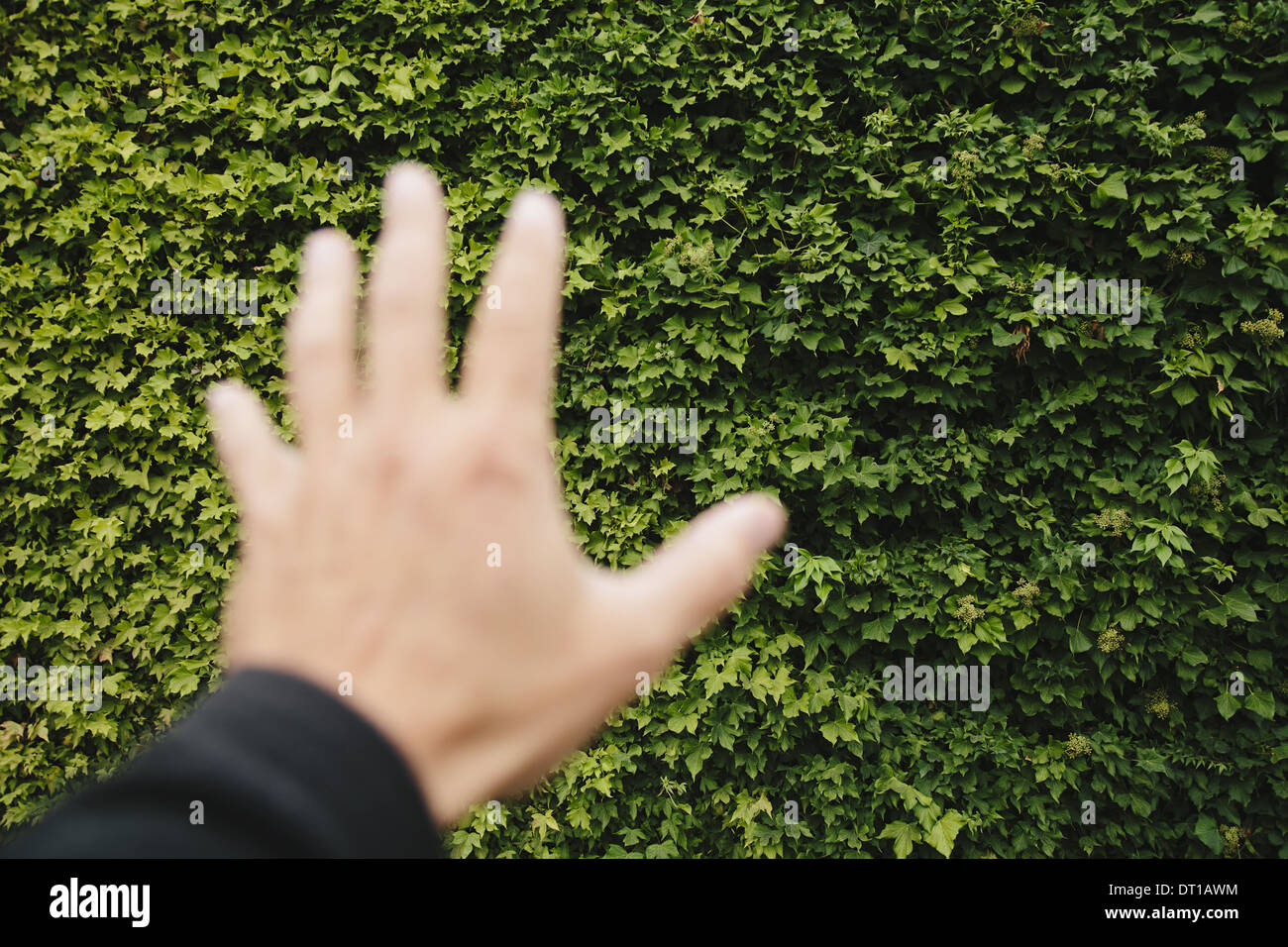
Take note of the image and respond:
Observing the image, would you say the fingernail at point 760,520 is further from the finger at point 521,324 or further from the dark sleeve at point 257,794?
the dark sleeve at point 257,794

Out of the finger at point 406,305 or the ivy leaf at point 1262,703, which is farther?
the ivy leaf at point 1262,703

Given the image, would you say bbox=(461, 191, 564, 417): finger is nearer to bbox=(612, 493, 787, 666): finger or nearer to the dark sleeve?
bbox=(612, 493, 787, 666): finger

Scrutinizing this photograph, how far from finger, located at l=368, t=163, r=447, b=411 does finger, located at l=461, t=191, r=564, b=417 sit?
53 millimetres

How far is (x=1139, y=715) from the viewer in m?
3.65

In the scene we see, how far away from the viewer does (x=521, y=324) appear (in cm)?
73

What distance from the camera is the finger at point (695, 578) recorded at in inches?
30.8

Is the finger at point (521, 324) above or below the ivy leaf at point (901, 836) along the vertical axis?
above

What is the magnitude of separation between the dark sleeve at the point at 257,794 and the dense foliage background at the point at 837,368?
10.2 feet

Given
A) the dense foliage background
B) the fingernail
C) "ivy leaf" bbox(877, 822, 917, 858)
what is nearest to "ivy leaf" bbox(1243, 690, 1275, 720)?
the dense foliage background

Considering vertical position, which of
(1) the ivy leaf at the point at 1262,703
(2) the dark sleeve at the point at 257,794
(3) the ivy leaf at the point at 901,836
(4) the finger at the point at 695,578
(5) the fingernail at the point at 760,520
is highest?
(5) the fingernail at the point at 760,520

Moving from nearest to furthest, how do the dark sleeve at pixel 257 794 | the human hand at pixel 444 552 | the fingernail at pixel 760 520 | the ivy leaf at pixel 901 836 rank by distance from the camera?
1. the dark sleeve at pixel 257 794
2. the human hand at pixel 444 552
3. the fingernail at pixel 760 520
4. the ivy leaf at pixel 901 836

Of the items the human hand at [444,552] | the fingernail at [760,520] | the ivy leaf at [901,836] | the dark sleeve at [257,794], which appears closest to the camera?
the dark sleeve at [257,794]

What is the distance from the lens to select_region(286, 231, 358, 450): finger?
79 centimetres

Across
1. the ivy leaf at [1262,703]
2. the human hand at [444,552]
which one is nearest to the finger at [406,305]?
the human hand at [444,552]
